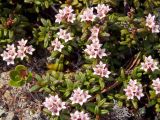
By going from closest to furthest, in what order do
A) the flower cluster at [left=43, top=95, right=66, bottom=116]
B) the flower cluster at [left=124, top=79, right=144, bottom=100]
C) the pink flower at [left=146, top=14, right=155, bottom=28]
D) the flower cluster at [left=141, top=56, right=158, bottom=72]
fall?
the flower cluster at [left=43, top=95, right=66, bottom=116], the flower cluster at [left=124, top=79, right=144, bottom=100], the flower cluster at [left=141, top=56, right=158, bottom=72], the pink flower at [left=146, top=14, right=155, bottom=28]

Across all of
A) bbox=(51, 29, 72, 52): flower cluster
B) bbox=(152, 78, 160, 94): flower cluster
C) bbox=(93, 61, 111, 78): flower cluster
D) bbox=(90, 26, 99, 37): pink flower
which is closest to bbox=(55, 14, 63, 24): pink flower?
bbox=(51, 29, 72, 52): flower cluster

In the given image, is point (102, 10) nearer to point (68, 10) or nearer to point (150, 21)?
point (68, 10)

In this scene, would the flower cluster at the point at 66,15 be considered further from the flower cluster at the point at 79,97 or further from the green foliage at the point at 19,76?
the flower cluster at the point at 79,97

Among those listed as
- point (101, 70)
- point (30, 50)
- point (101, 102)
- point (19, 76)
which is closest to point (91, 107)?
point (101, 102)

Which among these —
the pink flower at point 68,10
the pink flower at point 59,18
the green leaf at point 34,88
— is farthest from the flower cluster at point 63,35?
the green leaf at point 34,88

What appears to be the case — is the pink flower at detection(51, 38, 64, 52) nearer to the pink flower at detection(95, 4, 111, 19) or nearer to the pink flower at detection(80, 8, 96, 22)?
the pink flower at detection(80, 8, 96, 22)

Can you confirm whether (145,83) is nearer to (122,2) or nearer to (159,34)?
(159,34)

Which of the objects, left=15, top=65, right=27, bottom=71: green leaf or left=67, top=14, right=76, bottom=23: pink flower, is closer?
left=15, top=65, right=27, bottom=71: green leaf
